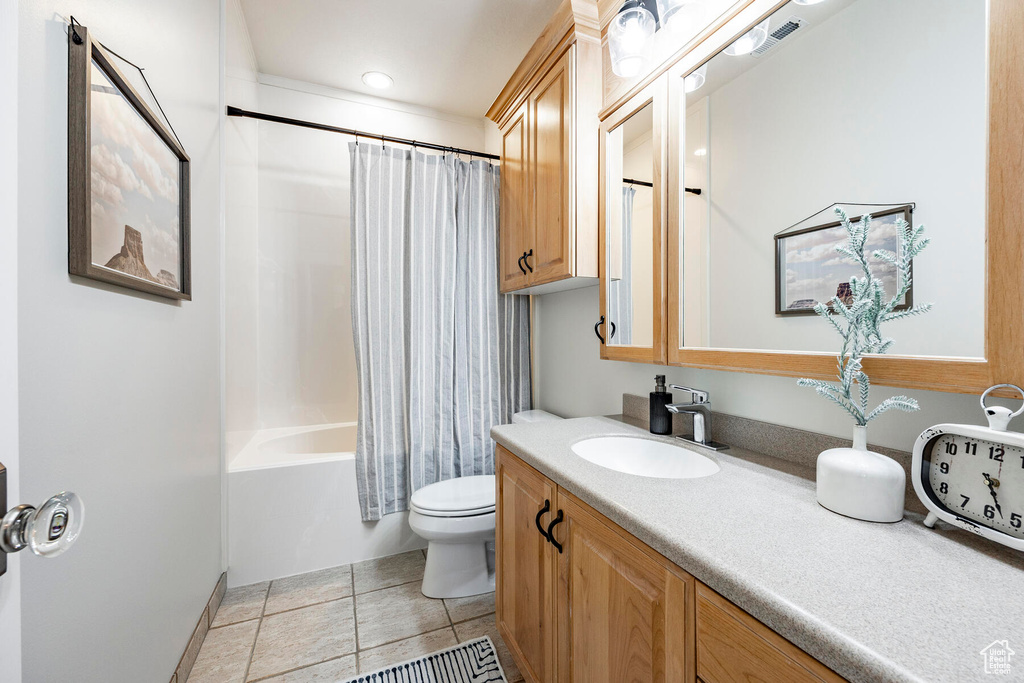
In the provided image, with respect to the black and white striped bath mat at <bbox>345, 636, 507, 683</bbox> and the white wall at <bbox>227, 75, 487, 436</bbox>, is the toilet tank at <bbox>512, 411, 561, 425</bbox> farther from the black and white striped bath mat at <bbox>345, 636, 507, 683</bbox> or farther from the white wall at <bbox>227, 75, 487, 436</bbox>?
the white wall at <bbox>227, 75, 487, 436</bbox>

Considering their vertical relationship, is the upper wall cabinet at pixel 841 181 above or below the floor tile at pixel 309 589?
above

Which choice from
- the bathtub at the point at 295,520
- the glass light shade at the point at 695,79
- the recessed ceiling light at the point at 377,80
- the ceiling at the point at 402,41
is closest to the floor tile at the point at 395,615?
the bathtub at the point at 295,520

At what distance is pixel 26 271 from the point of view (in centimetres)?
68

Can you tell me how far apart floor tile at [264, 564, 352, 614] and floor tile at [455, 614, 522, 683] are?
1.97 feet

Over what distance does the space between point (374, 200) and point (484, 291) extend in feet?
2.42

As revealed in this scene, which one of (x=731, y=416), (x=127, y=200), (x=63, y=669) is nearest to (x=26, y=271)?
(x=127, y=200)

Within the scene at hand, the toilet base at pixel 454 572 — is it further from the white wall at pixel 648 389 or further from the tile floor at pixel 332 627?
the white wall at pixel 648 389

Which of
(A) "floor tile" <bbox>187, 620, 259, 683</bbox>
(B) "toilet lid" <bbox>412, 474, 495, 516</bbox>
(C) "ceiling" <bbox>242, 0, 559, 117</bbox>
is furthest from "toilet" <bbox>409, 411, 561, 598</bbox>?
(C) "ceiling" <bbox>242, 0, 559, 117</bbox>

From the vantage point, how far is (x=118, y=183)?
3.11ft

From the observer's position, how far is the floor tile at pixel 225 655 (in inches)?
55.2

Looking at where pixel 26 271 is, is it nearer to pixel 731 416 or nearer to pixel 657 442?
pixel 657 442

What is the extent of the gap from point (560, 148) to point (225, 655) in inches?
90.1

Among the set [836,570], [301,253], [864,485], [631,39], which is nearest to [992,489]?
[864,485]

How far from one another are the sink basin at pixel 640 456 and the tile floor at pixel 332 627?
83 cm
